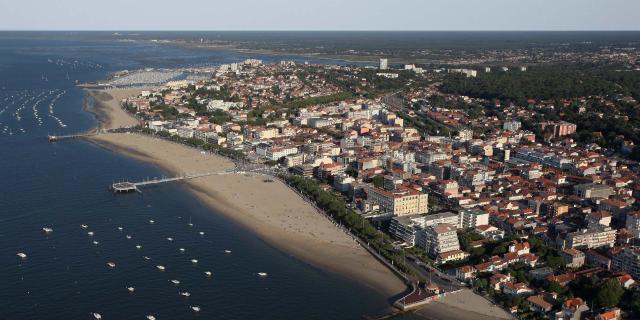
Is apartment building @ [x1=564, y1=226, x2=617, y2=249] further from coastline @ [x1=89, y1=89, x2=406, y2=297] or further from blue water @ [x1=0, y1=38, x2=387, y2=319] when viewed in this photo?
blue water @ [x1=0, y1=38, x2=387, y2=319]

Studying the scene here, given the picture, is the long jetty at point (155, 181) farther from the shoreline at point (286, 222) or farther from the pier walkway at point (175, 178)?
the shoreline at point (286, 222)

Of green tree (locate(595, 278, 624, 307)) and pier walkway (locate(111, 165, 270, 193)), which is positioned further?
pier walkway (locate(111, 165, 270, 193))

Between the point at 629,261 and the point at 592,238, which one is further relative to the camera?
the point at 592,238

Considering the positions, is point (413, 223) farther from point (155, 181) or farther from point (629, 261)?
point (155, 181)

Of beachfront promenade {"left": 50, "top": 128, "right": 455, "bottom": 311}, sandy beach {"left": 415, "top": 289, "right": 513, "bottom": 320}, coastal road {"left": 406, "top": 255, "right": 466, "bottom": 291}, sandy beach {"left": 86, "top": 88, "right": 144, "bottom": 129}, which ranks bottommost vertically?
sandy beach {"left": 415, "top": 289, "right": 513, "bottom": 320}

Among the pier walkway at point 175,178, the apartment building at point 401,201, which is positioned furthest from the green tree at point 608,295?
the pier walkway at point 175,178

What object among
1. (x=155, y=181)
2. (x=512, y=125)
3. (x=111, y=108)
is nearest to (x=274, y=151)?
(x=155, y=181)

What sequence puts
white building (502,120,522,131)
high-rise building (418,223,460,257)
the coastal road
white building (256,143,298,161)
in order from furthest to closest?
white building (502,120,522,131) < white building (256,143,298,161) < high-rise building (418,223,460,257) < the coastal road

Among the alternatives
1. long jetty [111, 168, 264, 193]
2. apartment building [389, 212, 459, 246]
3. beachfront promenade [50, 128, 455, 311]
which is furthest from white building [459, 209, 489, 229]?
long jetty [111, 168, 264, 193]

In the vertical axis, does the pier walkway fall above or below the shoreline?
above
